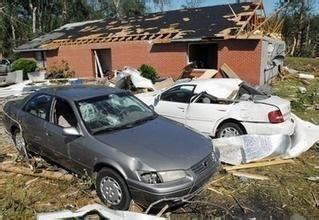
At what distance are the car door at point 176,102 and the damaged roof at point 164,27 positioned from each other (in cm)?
966

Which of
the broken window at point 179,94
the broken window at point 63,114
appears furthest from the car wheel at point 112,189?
the broken window at point 179,94

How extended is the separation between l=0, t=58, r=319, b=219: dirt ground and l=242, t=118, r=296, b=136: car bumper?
2.37ft

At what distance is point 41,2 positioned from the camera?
1804 inches

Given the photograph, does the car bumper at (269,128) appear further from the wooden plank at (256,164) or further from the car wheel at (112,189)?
the car wheel at (112,189)

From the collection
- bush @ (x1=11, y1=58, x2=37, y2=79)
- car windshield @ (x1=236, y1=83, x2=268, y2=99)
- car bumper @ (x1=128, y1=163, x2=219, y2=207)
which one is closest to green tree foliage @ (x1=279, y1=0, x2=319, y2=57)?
bush @ (x1=11, y1=58, x2=37, y2=79)

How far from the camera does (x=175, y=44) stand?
1950 centimetres

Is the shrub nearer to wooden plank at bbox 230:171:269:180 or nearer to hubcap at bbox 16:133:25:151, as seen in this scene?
hubcap at bbox 16:133:25:151

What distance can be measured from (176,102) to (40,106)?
3.24 metres

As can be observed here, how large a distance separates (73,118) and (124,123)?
2.75 ft

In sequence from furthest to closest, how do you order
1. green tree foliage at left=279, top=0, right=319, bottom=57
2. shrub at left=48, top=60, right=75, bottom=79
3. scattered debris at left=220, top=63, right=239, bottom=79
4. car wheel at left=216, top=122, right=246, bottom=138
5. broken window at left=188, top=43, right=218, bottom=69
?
green tree foliage at left=279, top=0, right=319, bottom=57 < shrub at left=48, top=60, right=75, bottom=79 < broken window at left=188, top=43, right=218, bottom=69 < scattered debris at left=220, top=63, right=239, bottom=79 < car wheel at left=216, top=122, right=246, bottom=138

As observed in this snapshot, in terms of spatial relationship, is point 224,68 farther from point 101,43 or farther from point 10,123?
point 10,123

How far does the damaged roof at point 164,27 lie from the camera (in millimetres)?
18656

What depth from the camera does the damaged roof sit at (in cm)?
1866

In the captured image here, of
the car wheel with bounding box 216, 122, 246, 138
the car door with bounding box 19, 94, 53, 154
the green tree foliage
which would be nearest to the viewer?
the car door with bounding box 19, 94, 53, 154
